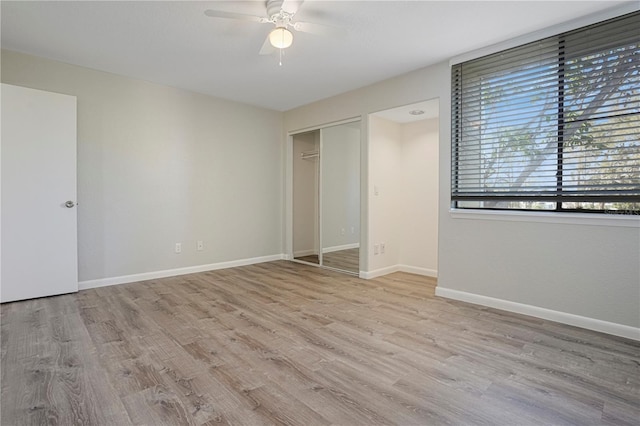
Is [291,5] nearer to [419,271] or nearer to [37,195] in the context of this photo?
[37,195]

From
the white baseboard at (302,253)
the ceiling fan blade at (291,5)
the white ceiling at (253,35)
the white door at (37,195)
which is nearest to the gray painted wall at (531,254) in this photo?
the white ceiling at (253,35)

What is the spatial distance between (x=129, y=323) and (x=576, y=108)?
4073 millimetres

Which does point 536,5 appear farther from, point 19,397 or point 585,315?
point 19,397

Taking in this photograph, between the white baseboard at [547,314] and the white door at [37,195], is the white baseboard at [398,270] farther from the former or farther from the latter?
the white door at [37,195]

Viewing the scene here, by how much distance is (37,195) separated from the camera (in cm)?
325

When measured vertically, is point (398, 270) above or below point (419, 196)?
below

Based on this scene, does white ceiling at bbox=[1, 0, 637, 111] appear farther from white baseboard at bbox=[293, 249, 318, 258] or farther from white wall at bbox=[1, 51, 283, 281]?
white baseboard at bbox=[293, 249, 318, 258]

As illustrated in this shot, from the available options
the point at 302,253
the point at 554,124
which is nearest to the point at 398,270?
the point at 302,253

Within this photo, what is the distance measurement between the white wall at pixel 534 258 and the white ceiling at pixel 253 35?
37 centimetres

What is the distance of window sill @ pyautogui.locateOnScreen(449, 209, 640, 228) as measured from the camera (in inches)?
95.6

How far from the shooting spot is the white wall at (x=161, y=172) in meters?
3.67

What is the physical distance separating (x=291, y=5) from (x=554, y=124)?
2.35 meters

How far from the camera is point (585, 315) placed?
2609 mm

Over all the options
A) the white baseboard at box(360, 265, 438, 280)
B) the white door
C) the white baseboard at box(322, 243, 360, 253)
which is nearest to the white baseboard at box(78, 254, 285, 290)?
the white door
